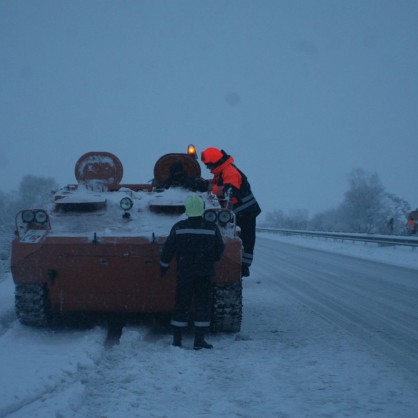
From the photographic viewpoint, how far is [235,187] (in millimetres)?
7176

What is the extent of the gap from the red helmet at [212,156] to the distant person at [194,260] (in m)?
1.65

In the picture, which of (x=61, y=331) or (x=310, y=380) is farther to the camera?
(x=61, y=331)

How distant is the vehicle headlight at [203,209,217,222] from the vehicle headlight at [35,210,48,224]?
5.91ft

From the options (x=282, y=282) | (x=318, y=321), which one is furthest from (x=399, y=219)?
(x=318, y=321)

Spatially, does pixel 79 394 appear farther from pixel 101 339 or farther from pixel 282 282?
pixel 282 282

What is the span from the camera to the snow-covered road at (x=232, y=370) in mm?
3633

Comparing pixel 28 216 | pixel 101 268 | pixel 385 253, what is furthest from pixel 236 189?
pixel 385 253

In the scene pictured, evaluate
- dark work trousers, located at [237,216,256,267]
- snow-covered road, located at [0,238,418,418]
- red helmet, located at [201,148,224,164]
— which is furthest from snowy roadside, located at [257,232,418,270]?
red helmet, located at [201,148,224,164]

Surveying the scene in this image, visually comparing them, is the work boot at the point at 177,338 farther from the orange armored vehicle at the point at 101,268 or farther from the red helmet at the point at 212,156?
the red helmet at the point at 212,156

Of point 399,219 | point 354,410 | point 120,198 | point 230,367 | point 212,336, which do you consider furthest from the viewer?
point 399,219

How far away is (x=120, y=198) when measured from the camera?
22.6 feet

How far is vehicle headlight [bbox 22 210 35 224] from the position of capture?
6078 millimetres

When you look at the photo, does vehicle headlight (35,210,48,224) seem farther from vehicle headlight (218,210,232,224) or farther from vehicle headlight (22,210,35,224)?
vehicle headlight (218,210,232,224)

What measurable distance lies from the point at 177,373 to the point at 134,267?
5.34 feet
